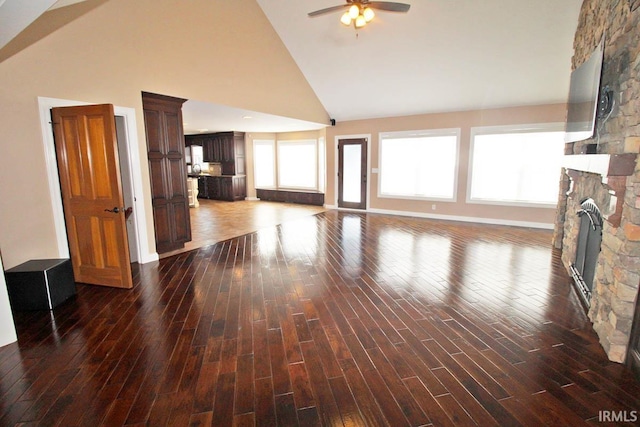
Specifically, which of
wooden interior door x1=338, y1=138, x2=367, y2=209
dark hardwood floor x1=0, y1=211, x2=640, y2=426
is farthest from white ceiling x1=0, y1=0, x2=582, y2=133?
dark hardwood floor x1=0, y1=211, x2=640, y2=426

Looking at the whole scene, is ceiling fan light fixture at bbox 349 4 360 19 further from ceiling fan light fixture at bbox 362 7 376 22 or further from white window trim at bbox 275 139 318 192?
white window trim at bbox 275 139 318 192

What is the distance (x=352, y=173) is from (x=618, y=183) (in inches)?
261

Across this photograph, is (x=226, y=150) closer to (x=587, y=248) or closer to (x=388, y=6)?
(x=388, y=6)

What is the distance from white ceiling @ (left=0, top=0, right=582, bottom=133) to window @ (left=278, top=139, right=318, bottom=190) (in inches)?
117

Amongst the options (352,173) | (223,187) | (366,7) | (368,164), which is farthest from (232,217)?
(366,7)

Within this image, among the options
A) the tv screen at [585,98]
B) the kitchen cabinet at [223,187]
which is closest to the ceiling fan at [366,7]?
the tv screen at [585,98]

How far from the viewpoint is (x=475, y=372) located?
6.93ft

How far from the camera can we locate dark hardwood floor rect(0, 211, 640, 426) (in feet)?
5.91

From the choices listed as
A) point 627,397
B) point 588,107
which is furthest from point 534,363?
point 588,107

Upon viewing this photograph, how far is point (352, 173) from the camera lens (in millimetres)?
8664

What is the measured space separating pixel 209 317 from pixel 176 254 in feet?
7.45

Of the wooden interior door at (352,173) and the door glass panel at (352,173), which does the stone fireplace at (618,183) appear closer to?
the wooden interior door at (352,173)

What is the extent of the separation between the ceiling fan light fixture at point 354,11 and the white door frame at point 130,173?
3076 millimetres

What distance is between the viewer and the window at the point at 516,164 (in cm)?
619
